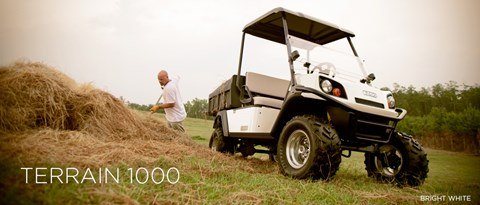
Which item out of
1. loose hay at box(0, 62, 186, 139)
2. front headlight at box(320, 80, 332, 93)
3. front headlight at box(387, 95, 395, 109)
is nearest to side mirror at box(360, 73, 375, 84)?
front headlight at box(387, 95, 395, 109)

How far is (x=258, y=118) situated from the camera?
198 inches

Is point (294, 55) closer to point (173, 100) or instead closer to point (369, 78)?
point (369, 78)

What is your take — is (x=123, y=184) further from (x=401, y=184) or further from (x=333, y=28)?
(x=333, y=28)

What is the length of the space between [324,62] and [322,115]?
1.17 m

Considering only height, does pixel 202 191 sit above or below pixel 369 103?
below

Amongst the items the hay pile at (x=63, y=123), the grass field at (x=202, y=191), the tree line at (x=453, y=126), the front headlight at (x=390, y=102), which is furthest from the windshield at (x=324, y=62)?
the tree line at (x=453, y=126)

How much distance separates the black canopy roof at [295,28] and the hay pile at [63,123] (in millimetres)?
2640

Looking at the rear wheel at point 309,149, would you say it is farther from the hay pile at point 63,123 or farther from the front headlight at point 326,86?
the hay pile at point 63,123

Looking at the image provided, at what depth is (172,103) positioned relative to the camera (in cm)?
668

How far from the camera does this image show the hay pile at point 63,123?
3150mm

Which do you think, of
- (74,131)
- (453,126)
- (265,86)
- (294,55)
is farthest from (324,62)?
(453,126)

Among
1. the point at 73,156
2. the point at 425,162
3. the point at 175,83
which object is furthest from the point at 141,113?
the point at 425,162

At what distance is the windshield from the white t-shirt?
2.74 meters

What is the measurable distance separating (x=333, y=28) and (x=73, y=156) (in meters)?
4.46
